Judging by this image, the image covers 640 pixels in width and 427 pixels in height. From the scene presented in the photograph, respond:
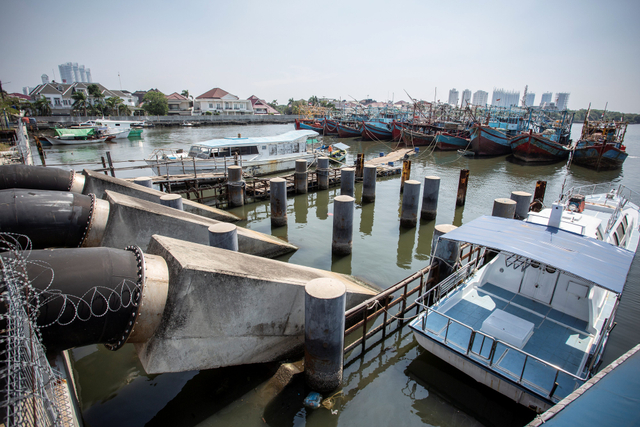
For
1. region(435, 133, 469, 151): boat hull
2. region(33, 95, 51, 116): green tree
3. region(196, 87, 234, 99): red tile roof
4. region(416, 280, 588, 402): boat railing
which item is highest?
region(196, 87, 234, 99): red tile roof

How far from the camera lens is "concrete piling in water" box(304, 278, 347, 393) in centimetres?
543

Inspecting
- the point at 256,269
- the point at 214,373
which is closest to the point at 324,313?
the point at 256,269

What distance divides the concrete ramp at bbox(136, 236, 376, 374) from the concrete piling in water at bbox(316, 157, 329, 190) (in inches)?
531

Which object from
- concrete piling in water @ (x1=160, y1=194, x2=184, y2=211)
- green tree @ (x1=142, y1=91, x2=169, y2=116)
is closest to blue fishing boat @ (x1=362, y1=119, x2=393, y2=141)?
concrete piling in water @ (x1=160, y1=194, x2=184, y2=211)

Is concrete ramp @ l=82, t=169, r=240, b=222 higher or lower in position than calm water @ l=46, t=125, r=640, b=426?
higher

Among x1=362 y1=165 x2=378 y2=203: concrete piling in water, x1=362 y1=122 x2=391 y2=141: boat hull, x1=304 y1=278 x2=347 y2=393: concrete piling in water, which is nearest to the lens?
x1=304 y1=278 x2=347 y2=393: concrete piling in water

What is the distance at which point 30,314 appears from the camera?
3678 millimetres

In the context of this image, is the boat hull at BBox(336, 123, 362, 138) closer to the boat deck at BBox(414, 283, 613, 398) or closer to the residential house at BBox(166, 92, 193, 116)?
the boat deck at BBox(414, 283, 613, 398)

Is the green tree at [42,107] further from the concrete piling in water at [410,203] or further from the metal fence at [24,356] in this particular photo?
the metal fence at [24,356]

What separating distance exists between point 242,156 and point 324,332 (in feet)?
59.0

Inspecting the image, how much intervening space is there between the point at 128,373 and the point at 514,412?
24.1ft

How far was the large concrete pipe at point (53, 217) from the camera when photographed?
6.29 m

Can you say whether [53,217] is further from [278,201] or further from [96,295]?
[278,201]

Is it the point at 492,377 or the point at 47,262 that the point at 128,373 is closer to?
the point at 47,262
